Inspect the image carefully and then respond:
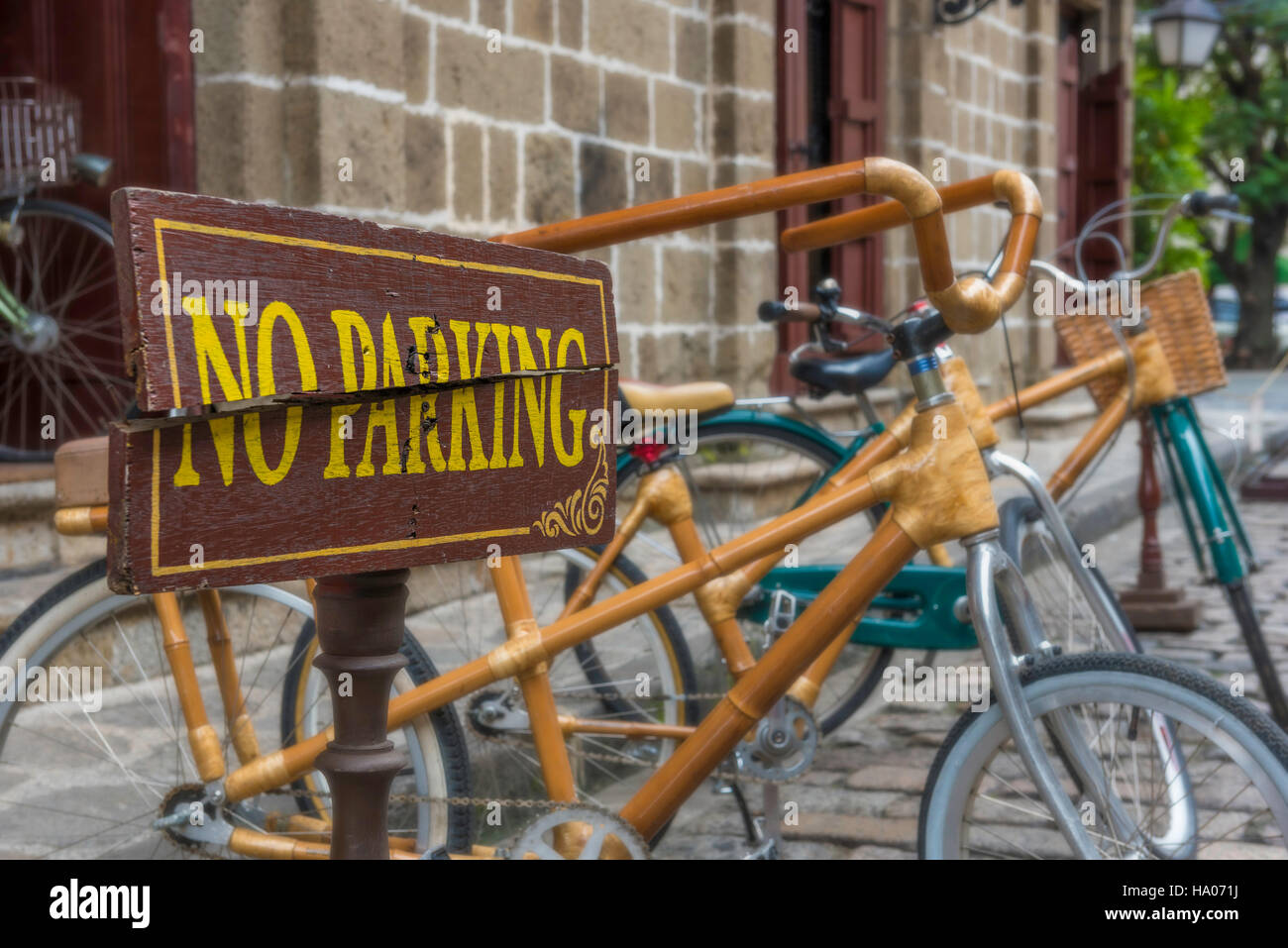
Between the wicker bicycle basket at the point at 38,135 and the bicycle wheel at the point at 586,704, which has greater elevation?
the wicker bicycle basket at the point at 38,135

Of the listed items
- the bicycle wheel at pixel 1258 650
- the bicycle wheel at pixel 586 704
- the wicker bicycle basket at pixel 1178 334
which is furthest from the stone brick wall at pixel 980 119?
the bicycle wheel at pixel 586 704

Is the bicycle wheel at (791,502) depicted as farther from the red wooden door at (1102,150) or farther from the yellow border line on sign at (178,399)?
the red wooden door at (1102,150)

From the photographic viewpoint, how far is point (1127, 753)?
7.93 ft

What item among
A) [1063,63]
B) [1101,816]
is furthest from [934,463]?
[1063,63]

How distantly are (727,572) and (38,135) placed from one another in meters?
2.70

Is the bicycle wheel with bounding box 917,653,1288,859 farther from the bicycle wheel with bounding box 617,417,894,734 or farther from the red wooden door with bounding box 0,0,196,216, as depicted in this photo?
the red wooden door with bounding box 0,0,196,216

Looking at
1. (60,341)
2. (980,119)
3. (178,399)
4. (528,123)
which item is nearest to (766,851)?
(178,399)

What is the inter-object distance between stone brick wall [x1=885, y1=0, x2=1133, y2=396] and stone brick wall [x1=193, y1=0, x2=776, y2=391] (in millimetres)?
1196

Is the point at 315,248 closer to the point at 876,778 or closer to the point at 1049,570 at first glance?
the point at 1049,570

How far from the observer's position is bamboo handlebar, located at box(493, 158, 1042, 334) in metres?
1.86

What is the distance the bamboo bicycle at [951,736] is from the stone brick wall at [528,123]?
7.01 ft

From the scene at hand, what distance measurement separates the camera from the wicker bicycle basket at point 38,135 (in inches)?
160
